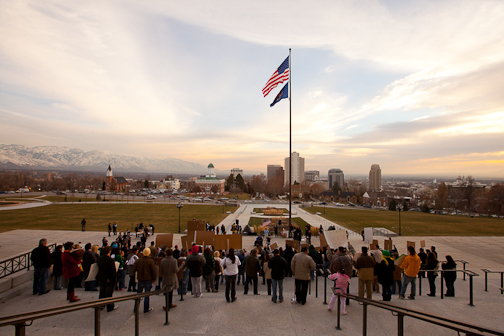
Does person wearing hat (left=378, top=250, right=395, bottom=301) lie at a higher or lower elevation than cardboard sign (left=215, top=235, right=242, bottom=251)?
higher

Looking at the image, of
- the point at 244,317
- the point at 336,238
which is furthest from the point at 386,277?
the point at 244,317

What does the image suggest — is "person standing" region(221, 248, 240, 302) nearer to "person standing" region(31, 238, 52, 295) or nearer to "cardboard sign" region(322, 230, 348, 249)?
"cardboard sign" region(322, 230, 348, 249)

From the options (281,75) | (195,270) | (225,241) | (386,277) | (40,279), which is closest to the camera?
(195,270)

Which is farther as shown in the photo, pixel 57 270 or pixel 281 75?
pixel 281 75

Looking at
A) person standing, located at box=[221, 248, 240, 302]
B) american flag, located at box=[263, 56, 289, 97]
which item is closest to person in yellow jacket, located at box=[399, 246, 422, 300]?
person standing, located at box=[221, 248, 240, 302]

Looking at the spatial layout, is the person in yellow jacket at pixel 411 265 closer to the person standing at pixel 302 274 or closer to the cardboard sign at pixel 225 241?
the person standing at pixel 302 274

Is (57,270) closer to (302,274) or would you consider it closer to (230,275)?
(230,275)

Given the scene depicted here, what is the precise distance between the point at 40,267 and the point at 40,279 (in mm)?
419

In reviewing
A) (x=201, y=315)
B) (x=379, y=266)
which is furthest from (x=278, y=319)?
(x=379, y=266)

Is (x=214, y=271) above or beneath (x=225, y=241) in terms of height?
above

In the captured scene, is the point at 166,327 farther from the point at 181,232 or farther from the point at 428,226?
the point at 428,226

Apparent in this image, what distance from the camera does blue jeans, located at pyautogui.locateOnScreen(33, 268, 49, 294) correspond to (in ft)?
25.4

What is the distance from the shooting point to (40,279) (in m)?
7.80

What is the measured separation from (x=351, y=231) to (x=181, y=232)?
20533 millimetres
